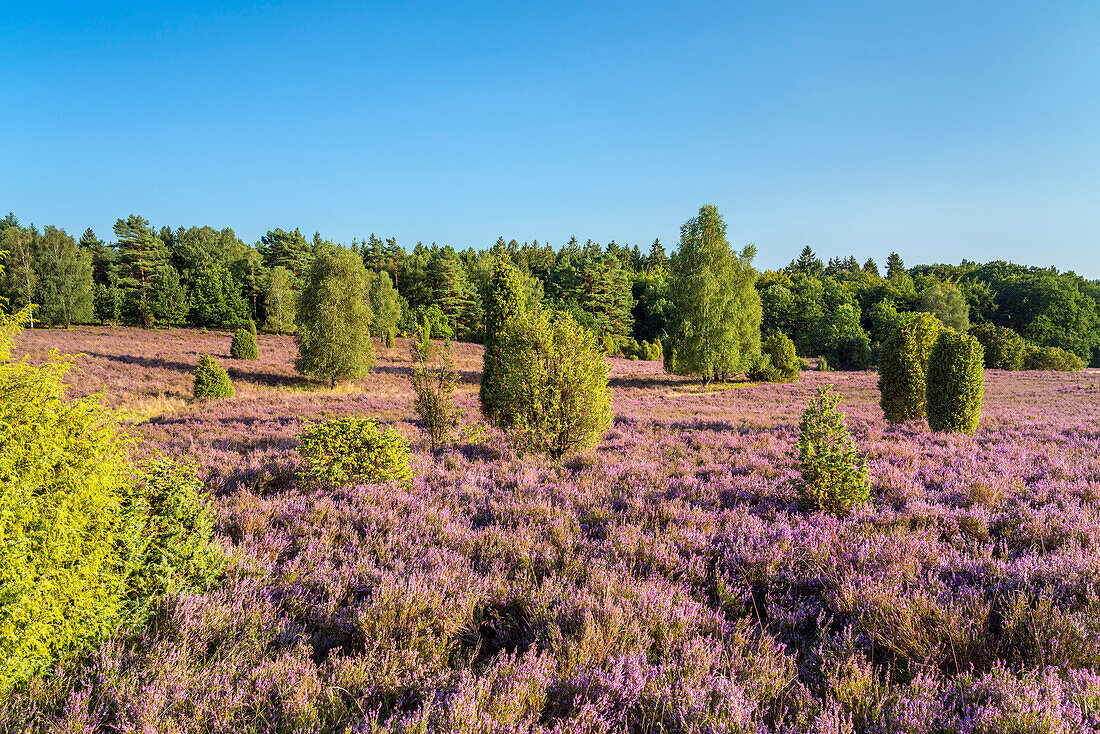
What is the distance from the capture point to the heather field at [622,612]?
7.77ft

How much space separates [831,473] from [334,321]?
26.9 meters

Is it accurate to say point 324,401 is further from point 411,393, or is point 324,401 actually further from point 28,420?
point 28,420

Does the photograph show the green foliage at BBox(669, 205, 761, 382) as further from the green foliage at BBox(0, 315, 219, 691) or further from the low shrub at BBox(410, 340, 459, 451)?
the green foliage at BBox(0, 315, 219, 691)

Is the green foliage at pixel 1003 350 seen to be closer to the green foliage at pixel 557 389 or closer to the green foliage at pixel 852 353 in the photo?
the green foliage at pixel 852 353

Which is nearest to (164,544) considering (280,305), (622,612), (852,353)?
(622,612)

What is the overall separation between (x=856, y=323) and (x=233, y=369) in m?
74.1

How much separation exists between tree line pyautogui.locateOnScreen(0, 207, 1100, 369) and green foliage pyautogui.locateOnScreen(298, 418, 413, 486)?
27.5 metres

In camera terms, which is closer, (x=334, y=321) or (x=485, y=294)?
(x=334, y=321)

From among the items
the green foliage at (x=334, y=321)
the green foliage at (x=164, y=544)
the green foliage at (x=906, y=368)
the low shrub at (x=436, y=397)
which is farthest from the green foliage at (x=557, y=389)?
the green foliage at (x=334, y=321)

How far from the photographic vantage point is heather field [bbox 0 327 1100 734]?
237cm

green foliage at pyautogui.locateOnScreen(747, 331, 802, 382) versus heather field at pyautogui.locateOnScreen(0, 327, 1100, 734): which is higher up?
green foliage at pyautogui.locateOnScreen(747, 331, 802, 382)

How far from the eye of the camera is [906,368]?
14.2 metres

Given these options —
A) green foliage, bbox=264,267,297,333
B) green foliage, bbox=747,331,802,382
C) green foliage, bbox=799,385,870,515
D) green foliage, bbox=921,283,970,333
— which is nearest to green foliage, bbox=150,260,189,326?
green foliage, bbox=264,267,297,333

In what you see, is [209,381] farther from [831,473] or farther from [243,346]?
[831,473]
